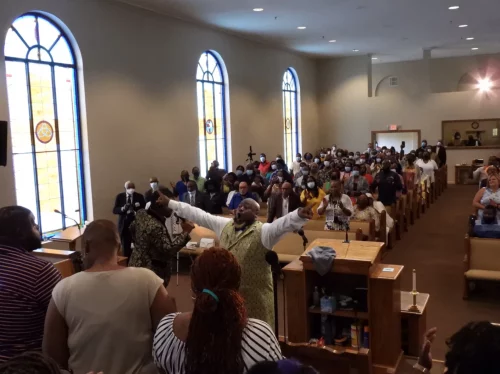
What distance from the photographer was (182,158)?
1160cm

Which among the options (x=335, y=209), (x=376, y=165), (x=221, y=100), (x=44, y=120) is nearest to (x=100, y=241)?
(x=335, y=209)

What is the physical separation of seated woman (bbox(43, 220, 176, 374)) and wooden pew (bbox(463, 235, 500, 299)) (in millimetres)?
4982

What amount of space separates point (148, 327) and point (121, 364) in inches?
7.6

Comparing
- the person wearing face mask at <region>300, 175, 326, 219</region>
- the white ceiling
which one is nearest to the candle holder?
the person wearing face mask at <region>300, 175, 326, 219</region>

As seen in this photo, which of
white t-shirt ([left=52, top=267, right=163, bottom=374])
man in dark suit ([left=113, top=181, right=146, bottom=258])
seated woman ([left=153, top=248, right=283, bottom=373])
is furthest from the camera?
man in dark suit ([left=113, top=181, right=146, bottom=258])

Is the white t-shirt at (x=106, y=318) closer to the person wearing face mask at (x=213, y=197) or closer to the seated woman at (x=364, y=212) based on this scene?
the seated woman at (x=364, y=212)

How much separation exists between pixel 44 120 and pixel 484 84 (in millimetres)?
15839

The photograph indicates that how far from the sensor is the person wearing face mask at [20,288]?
2338 millimetres

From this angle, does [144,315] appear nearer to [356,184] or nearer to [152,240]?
[152,240]

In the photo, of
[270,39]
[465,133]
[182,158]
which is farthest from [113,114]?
[465,133]

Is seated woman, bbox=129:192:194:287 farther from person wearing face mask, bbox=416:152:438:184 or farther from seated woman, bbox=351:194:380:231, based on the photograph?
person wearing face mask, bbox=416:152:438:184

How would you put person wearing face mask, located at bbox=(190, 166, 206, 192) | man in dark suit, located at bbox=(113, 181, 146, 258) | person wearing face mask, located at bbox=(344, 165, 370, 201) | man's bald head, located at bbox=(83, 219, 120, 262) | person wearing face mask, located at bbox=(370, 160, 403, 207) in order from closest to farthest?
man's bald head, located at bbox=(83, 219, 120, 262), man in dark suit, located at bbox=(113, 181, 146, 258), person wearing face mask, located at bbox=(370, 160, 403, 207), person wearing face mask, located at bbox=(344, 165, 370, 201), person wearing face mask, located at bbox=(190, 166, 206, 192)

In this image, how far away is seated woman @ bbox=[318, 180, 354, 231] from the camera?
288 inches

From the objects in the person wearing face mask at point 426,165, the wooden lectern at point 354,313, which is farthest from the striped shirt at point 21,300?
the person wearing face mask at point 426,165
